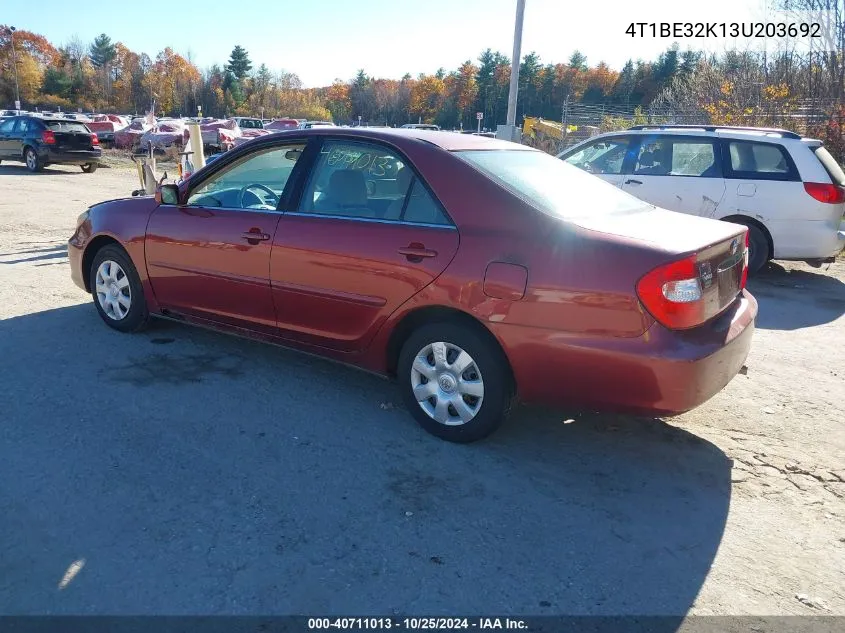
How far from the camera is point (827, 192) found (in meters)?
7.64

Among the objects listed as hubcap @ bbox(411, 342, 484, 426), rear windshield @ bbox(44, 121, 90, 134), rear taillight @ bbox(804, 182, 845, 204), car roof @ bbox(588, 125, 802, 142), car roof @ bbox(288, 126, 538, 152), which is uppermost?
rear windshield @ bbox(44, 121, 90, 134)

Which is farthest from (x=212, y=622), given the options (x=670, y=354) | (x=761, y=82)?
(x=761, y=82)

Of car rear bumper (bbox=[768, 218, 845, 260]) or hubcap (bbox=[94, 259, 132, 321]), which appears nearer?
hubcap (bbox=[94, 259, 132, 321])

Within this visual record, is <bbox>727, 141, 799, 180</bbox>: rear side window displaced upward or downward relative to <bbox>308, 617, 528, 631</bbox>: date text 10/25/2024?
upward

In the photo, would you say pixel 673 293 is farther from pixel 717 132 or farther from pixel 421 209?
pixel 717 132

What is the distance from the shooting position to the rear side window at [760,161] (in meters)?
7.84

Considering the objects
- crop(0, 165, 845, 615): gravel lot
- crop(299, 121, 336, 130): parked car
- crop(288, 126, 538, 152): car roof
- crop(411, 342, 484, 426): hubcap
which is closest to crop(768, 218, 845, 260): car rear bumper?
crop(0, 165, 845, 615): gravel lot

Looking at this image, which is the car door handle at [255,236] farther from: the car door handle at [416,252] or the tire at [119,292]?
the tire at [119,292]

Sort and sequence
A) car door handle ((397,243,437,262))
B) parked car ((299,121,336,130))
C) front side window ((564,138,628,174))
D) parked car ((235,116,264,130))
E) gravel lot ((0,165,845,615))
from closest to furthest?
gravel lot ((0,165,845,615)), car door handle ((397,243,437,262)), parked car ((299,121,336,130)), front side window ((564,138,628,174)), parked car ((235,116,264,130))

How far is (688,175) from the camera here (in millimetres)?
8383

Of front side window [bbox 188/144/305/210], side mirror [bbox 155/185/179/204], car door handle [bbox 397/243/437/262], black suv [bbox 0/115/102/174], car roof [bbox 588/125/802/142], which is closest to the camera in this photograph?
car door handle [bbox 397/243/437/262]

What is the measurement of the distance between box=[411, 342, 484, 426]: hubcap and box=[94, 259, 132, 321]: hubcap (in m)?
2.75

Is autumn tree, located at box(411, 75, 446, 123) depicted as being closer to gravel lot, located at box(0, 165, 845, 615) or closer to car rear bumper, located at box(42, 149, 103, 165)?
car rear bumper, located at box(42, 149, 103, 165)

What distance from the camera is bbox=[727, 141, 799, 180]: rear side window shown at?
784 centimetres
